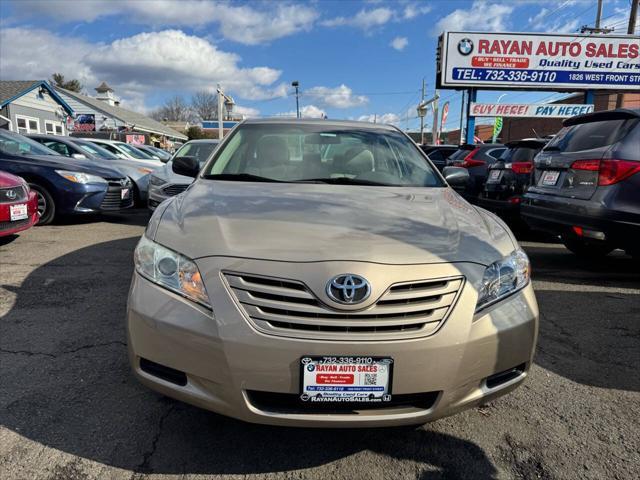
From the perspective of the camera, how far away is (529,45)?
1727 centimetres

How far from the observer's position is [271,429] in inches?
89.9

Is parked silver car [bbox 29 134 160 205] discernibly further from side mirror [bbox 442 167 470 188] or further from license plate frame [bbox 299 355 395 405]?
license plate frame [bbox 299 355 395 405]

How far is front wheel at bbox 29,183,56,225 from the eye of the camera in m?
7.18

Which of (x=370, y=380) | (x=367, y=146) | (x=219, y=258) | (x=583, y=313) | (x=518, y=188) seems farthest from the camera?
(x=518, y=188)

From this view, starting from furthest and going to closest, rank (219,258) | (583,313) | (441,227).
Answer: (583,313) → (441,227) → (219,258)

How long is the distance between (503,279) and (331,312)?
80 cm

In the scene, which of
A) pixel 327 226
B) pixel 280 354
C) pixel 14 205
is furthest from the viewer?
pixel 14 205

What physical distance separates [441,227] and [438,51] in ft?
58.1

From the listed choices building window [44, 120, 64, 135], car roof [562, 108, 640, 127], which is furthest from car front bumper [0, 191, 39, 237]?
building window [44, 120, 64, 135]

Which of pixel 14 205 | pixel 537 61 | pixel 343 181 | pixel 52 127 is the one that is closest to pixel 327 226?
pixel 343 181

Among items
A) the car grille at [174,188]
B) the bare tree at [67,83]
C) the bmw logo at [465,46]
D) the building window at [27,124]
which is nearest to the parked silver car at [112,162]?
the car grille at [174,188]

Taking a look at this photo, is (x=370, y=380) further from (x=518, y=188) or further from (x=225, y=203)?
(x=518, y=188)

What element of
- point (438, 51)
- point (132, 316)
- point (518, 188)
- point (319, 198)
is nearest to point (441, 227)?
Answer: point (319, 198)

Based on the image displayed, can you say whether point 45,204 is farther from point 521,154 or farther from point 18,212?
point 521,154
